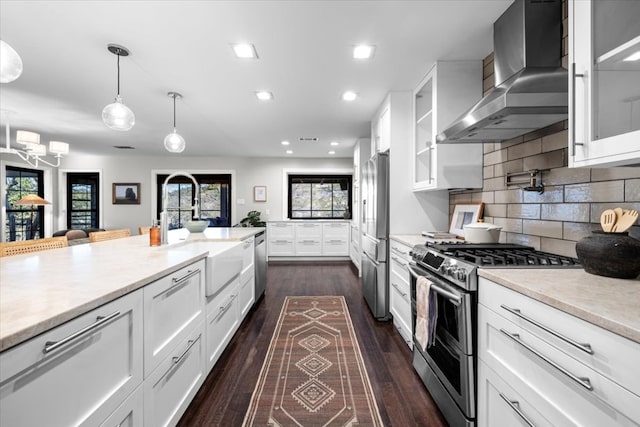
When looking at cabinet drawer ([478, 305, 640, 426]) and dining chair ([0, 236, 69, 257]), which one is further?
dining chair ([0, 236, 69, 257])

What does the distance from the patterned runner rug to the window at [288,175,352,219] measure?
13.8 ft

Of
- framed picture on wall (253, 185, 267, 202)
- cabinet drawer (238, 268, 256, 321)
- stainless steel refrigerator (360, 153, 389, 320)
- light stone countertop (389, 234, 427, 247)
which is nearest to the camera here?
light stone countertop (389, 234, 427, 247)

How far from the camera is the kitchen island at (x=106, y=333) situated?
729 millimetres

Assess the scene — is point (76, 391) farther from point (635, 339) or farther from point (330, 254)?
point (330, 254)

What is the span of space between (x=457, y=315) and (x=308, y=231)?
517cm

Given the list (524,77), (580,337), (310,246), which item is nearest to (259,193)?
(310,246)

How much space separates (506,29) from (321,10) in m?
1.16

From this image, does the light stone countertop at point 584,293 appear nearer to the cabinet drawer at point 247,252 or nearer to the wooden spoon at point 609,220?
the wooden spoon at point 609,220

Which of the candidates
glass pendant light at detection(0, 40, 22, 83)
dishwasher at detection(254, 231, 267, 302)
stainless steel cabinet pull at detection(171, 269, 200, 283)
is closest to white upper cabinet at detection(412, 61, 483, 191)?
stainless steel cabinet pull at detection(171, 269, 200, 283)

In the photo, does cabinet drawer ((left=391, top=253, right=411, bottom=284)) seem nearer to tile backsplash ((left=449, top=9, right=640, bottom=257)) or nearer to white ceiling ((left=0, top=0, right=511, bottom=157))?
tile backsplash ((left=449, top=9, right=640, bottom=257))

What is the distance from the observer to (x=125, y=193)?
6.96 meters

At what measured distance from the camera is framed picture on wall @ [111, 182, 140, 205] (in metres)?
6.95

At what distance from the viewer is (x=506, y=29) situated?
6.02ft

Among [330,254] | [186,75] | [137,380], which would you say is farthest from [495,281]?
[330,254]
